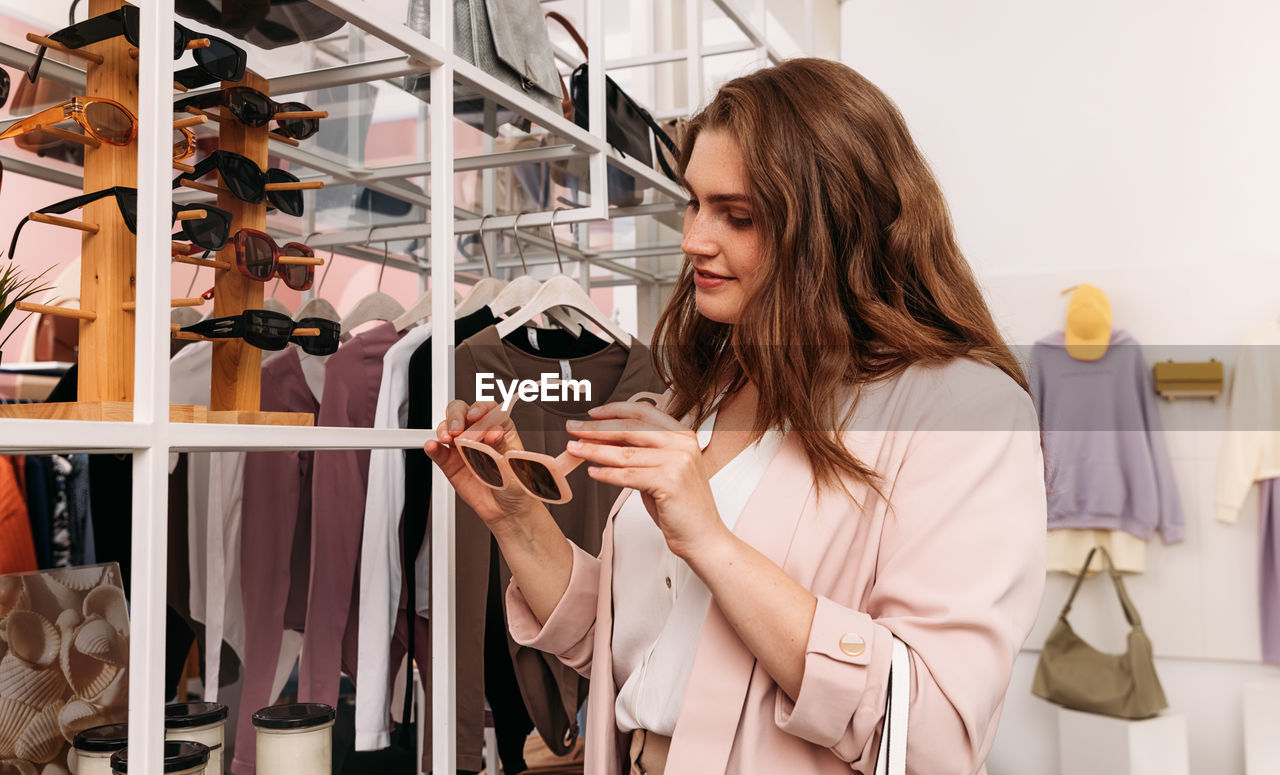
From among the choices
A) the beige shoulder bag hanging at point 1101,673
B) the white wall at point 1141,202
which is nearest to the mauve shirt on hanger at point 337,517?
the beige shoulder bag hanging at point 1101,673

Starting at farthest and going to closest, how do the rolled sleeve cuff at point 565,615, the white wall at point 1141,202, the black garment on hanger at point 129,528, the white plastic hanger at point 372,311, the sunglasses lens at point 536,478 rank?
the white wall at point 1141,202 < the black garment on hanger at point 129,528 < the white plastic hanger at point 372,311 < the rolled sleeve cuff at point 565,615 < the sunglasses lens at point 536,478

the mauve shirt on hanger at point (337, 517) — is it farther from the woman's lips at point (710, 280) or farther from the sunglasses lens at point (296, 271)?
the woman's lips at point (710, 280)

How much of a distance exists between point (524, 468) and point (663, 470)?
0.21 metres

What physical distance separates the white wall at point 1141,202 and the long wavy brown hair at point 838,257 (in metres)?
3.25

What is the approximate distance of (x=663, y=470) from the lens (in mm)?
915

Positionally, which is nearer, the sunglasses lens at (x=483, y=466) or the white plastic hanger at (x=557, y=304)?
the sunglasses lens at (x=483, y=466)

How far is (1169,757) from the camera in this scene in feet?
11.7

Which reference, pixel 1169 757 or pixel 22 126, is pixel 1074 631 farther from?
pixel 22 126

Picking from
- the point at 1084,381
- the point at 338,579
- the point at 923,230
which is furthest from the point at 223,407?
the point at 1084,381

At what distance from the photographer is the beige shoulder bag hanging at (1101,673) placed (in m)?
3.58

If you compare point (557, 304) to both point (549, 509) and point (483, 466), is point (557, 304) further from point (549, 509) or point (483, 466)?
point (483, 466)

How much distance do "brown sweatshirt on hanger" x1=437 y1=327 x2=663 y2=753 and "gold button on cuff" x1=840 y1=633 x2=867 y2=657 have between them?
87 cm

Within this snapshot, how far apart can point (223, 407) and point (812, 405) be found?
74 cm

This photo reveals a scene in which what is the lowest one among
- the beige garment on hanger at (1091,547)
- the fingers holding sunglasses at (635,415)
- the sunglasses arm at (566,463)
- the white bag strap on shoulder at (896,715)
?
the beige garment on hanger at (1091,547)
